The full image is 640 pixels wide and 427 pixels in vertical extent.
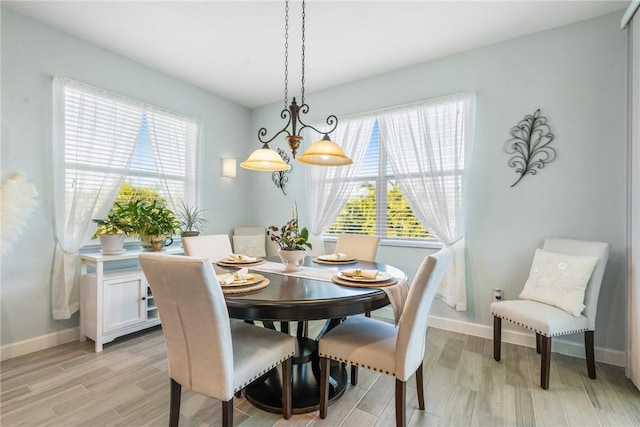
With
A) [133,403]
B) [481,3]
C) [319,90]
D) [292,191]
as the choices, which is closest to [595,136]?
[481,3]

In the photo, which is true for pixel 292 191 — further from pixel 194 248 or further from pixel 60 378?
pixel 60 378

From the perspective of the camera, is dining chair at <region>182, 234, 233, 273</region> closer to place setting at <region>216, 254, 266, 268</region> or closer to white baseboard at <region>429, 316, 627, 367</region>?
place setting at <region>216, 254, 266, 268</region>

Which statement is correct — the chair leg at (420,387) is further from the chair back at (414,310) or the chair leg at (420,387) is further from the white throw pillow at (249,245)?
the white throw pillow at (249,245)

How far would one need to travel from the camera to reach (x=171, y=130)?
3.51 metres

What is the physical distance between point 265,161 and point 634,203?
2.67m

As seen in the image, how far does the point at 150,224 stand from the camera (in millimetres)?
2928

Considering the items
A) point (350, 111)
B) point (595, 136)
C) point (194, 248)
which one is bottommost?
point (194, 248)

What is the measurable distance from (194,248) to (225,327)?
1.33 meters

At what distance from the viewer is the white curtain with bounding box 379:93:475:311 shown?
9.50 ft

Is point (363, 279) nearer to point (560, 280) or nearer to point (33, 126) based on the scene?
point (560, 280)

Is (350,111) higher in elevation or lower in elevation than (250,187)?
higher

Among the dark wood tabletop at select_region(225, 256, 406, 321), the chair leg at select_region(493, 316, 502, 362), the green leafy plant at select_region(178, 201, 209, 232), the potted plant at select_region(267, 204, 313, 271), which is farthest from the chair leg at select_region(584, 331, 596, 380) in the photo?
the green leafy plant at select_region(178, 201, 209, 232)

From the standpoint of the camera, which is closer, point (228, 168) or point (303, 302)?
point (303, 302)

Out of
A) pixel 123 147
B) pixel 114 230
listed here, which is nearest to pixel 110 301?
pixel 114 230
